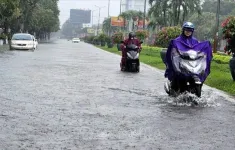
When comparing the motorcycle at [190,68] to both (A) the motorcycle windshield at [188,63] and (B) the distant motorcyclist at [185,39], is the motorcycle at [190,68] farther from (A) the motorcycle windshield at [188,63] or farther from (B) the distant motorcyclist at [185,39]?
(B) the distant motorcyclist at [185,39]

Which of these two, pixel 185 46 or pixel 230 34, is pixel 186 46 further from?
pixel 230 34

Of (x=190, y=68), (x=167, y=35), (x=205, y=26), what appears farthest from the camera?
(x=205, y=26)

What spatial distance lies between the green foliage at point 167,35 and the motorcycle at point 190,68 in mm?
26037

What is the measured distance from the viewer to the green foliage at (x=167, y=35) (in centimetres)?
3709

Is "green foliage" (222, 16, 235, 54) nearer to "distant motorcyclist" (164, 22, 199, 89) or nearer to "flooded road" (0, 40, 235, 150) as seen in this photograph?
"flooded road" (0, 40, 235, 150)

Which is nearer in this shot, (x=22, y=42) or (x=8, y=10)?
(x=22, y=42)

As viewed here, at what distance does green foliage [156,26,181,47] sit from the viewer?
3709cm

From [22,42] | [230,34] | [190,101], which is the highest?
[230,34]

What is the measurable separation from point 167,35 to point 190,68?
2745 cm

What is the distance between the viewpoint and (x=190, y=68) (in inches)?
409

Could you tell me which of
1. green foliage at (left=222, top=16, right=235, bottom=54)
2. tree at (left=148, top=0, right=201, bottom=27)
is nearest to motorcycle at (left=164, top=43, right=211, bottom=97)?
green foliage at (left=222, top=16, right=235, bottom=54)

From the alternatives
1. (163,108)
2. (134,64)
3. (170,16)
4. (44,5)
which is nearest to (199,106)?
(163,108)

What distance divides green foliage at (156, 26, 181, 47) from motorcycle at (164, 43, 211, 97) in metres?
26.0

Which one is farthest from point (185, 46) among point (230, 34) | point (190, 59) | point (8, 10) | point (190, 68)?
point (8, 10)
